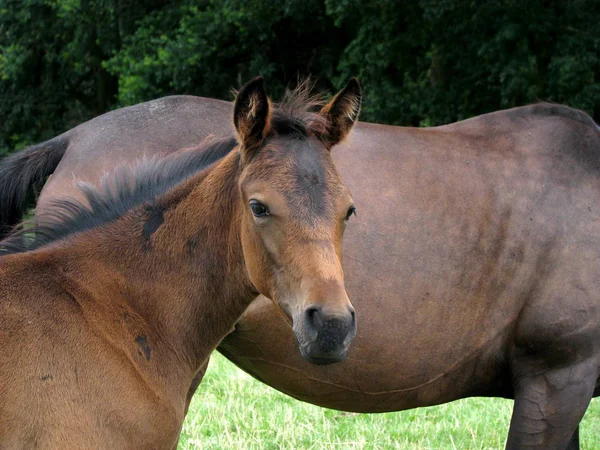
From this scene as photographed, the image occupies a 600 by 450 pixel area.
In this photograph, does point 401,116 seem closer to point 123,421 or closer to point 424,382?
point 424,382

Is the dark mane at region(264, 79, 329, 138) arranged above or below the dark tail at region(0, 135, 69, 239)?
above

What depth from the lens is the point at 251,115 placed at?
338 cm

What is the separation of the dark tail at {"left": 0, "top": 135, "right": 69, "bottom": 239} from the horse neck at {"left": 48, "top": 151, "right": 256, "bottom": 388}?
1.28 metres

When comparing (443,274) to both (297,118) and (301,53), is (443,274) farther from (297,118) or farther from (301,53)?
(301,53)

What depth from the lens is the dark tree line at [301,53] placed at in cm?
1488

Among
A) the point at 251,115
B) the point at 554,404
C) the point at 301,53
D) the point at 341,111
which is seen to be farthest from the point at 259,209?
the point at 301,53

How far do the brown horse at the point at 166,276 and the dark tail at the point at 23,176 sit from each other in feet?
3.39

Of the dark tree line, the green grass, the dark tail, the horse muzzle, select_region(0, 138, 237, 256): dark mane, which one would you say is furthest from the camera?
the dark tree line

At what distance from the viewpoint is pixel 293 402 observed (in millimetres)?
6598

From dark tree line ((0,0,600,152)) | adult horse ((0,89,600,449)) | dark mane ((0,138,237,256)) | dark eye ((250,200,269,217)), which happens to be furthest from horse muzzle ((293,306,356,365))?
dark tree line ((0,0,600,152))

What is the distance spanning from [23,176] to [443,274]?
96.1 inches

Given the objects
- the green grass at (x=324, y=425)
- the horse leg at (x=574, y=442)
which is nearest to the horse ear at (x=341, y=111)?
the green grass at (x=324, y=425)

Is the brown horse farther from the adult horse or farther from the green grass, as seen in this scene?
the green grass

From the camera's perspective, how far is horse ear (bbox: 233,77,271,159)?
3330mm
